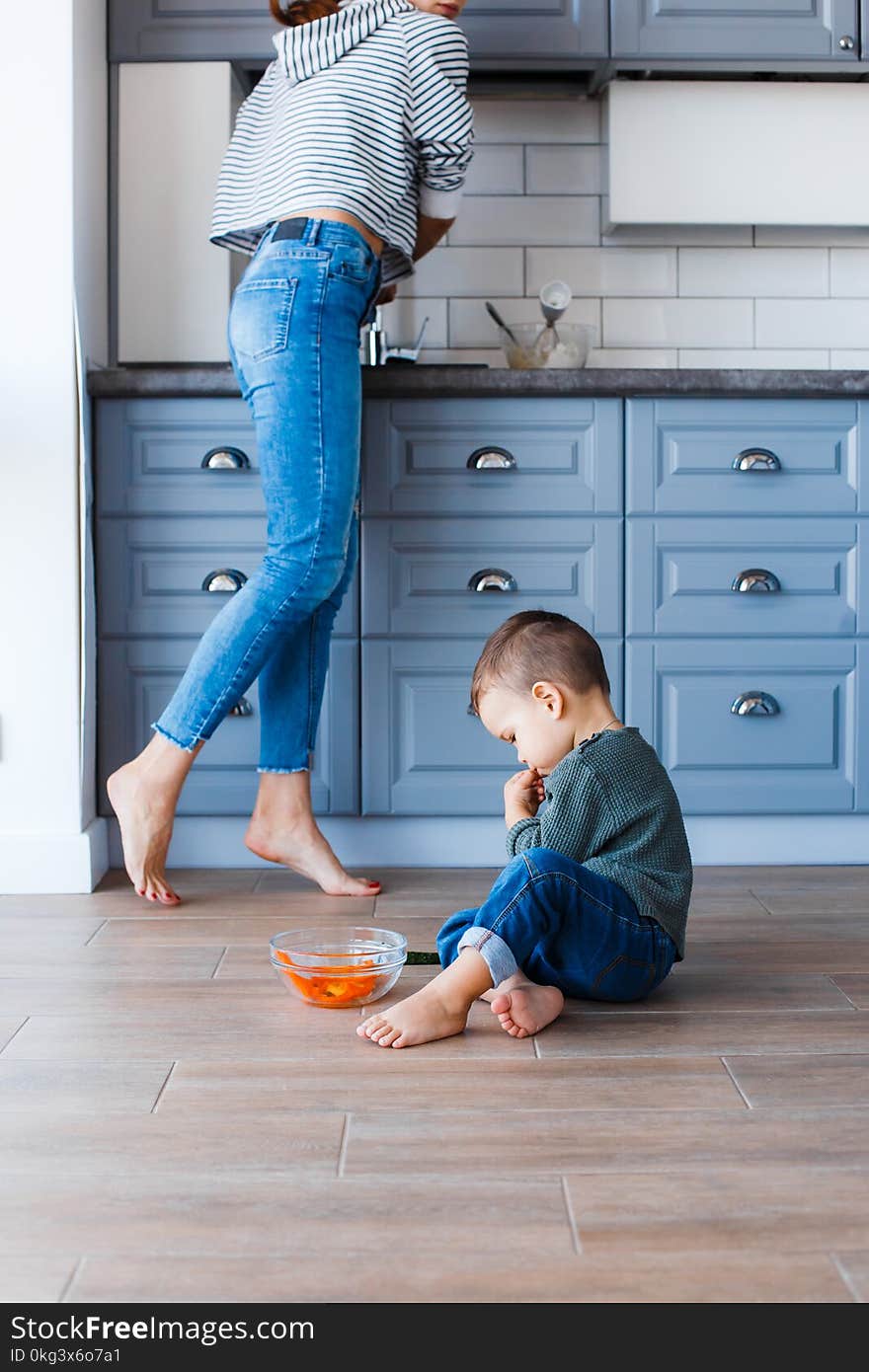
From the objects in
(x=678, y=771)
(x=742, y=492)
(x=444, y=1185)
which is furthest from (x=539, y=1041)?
(x=742, y=492)

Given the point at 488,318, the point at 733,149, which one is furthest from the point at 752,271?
the point at 488,318

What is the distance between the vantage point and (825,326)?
316 cm

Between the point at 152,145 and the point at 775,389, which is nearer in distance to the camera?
the point at 775,389

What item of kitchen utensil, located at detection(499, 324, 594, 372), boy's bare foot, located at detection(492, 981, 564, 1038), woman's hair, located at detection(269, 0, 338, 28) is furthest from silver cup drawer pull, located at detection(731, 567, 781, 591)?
woman's hair, located at detection(269, 0, 338, 28)

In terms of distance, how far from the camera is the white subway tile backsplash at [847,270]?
3145mm

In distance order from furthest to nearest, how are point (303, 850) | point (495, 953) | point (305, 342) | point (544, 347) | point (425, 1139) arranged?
point (544, 347)
point (303, 850)
point (305, 342)
point (495, 953)
point (425, 1139)

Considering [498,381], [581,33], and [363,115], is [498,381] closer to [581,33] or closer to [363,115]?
[363,115]

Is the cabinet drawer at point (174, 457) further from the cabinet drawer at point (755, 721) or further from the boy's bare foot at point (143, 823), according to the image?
the cabinet drawer at point (755, 721)

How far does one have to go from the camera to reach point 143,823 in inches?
87.7

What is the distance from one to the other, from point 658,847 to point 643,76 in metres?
2.01

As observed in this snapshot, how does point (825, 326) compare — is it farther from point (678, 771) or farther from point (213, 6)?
point (213, 6)

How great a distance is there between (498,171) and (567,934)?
6.96ft

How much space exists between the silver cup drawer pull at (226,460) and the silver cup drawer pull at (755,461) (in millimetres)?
921

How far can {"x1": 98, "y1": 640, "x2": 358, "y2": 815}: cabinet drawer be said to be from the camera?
2.53 metres
